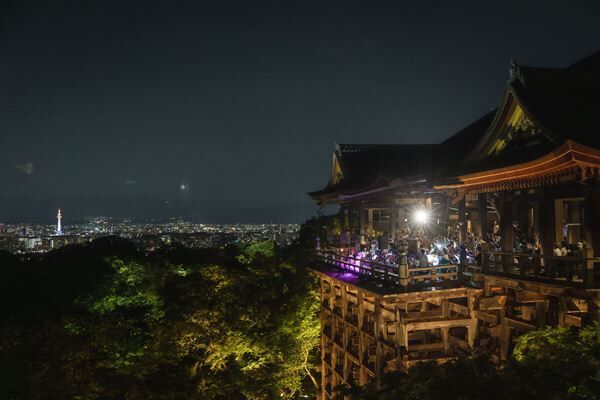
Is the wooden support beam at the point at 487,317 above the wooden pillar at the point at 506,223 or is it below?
below

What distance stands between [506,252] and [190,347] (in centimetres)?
1197

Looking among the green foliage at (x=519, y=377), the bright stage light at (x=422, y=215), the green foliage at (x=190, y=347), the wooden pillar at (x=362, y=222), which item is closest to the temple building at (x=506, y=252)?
the bright stage light at (x=422, y=215)

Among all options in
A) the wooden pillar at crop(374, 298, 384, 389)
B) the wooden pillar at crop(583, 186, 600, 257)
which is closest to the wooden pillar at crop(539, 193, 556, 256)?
the wooden pillar at crop(583, 186, 600, 257)

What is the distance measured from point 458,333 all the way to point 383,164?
15428 millimetres

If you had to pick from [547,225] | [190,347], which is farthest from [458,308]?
[190,347]

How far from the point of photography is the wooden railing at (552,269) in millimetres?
10805

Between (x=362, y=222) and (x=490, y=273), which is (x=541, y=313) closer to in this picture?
(x=490, y=273)

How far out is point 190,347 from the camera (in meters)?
18.1

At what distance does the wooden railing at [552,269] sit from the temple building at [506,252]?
30mm

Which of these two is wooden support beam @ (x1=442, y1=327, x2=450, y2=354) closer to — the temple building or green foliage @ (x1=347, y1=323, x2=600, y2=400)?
the temple building

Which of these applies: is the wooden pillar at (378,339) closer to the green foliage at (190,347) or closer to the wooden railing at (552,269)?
the wooden railing at (552,269)

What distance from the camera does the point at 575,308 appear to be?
12.0 metres

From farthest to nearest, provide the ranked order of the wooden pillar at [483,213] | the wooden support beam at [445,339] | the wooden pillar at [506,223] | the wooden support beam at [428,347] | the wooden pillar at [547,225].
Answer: the wooden pillar at [483,213], the wooden support beam at [428,347], the wooden support beam at [445,339], the wooden pillar at [506,223], the wooden pillar at [547,225]

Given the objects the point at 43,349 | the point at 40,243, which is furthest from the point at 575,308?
the point at 40,243
